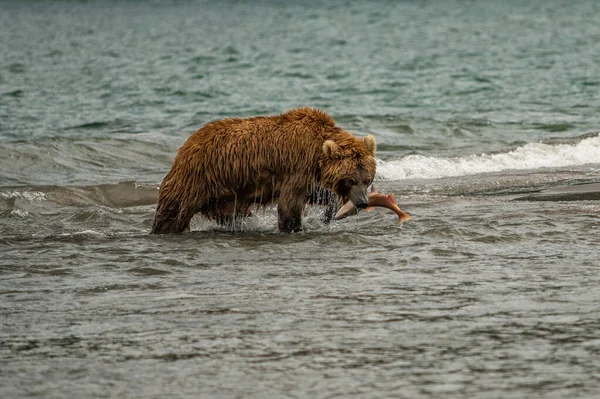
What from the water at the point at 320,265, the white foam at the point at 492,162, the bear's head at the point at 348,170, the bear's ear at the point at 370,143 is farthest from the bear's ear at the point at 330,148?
the white foam at the point at 492,162

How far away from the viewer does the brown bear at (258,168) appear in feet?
32.2

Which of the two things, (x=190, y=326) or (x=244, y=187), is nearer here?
(x=190, y=326)

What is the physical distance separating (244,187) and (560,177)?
5262 mm

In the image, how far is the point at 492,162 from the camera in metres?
16.0

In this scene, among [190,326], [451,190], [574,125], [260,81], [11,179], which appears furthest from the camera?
[260,81]

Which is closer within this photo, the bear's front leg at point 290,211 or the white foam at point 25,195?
the bear's front leg at point 290,211

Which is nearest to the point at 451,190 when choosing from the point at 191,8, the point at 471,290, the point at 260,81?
the point at 471,290

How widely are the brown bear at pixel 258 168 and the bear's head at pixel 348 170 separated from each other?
1 centimetres

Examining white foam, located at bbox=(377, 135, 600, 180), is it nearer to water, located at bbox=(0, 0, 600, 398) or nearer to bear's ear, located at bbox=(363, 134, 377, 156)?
water, located at bbox=(0, 0, 600, 398)

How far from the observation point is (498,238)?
928 cm

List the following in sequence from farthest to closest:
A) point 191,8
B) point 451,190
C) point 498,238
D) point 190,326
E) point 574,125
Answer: point 191,8
point 574,125
point 451,190
point 498,238
point 190,326

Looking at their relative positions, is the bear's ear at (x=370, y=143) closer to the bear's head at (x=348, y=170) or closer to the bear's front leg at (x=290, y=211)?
the bear's head at (x=348, y=170)

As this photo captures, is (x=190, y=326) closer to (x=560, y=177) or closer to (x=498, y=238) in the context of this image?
(x=498, y=238)

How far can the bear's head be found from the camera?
9.57 metres
